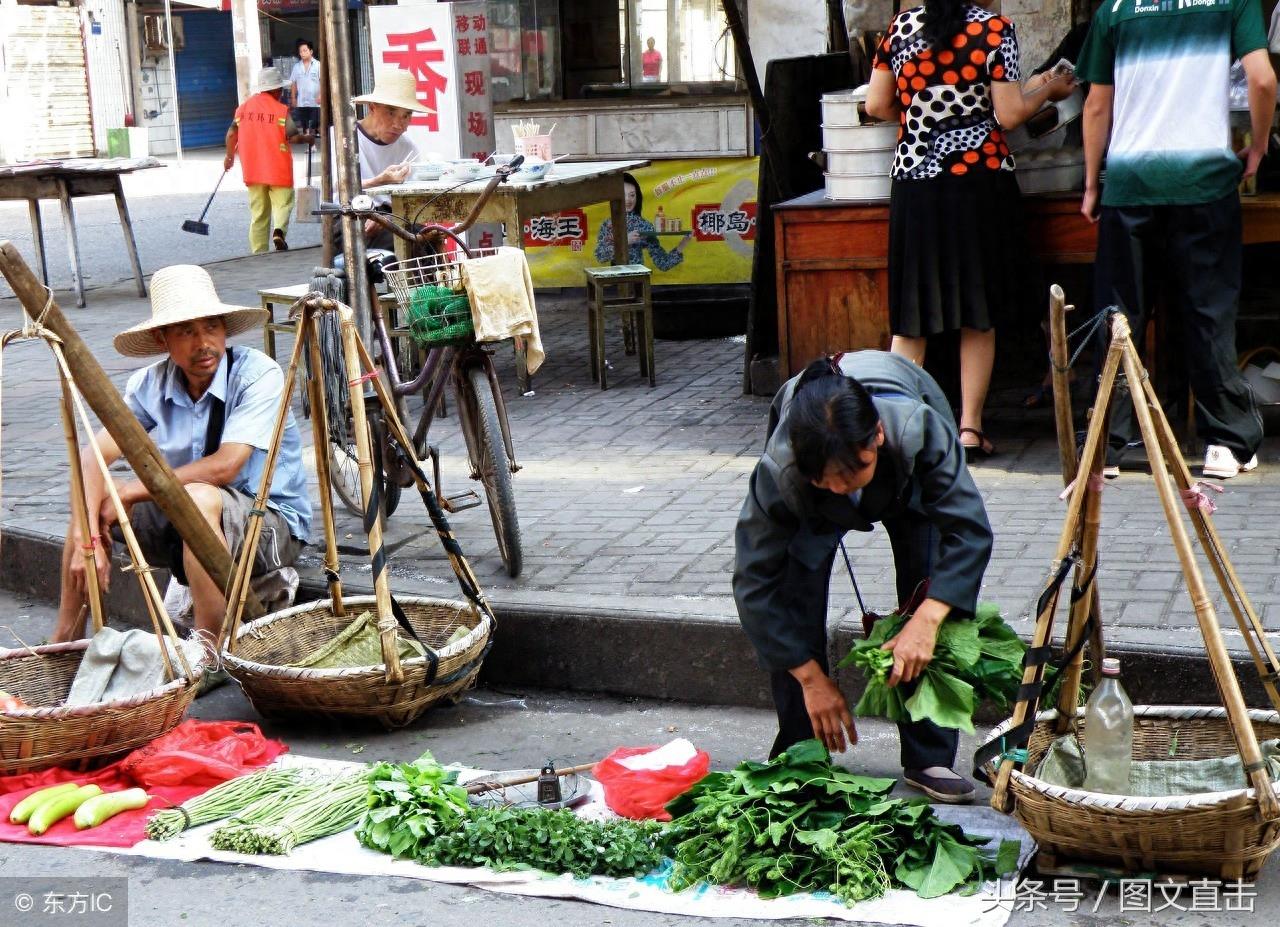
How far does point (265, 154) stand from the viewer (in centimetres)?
1346

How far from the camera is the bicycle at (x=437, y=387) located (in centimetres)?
517

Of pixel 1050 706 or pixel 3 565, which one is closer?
pixel 1050 706

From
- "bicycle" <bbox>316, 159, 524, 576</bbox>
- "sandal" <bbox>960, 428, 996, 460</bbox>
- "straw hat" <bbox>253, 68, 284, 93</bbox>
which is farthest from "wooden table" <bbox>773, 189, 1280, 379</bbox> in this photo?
"straw hat" <bbox>253, 68, 284, 93</bbox>

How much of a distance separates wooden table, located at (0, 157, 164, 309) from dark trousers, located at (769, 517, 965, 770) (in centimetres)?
895

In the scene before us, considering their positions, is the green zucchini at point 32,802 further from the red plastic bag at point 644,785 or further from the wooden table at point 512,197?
the wooden table at point 512,197

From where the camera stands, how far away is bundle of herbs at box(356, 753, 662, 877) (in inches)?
139

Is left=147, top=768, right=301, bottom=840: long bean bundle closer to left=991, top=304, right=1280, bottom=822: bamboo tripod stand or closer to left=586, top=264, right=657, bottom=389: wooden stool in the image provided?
left=991, top=304, right=1280, bottom=822: bamboo tripod stand

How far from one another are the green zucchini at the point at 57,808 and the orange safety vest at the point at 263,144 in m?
10.2

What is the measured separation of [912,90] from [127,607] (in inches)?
134

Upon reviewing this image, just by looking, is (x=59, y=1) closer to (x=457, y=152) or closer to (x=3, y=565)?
(x=457, y=152)

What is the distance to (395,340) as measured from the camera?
8711 millimetres

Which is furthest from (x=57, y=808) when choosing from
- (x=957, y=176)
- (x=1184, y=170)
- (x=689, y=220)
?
(x=689, y=220)

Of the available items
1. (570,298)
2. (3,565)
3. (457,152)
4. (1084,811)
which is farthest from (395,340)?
(1084,811)

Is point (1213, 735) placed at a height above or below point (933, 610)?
below
